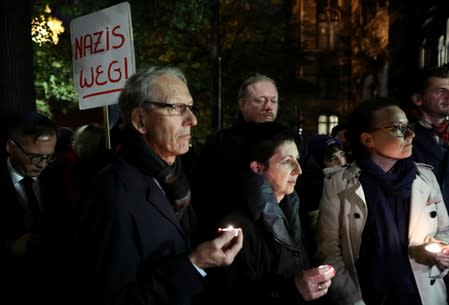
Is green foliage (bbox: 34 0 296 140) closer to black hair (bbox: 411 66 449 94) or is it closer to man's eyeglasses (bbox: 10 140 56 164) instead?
black hair (bbox: 411 66 449 94)

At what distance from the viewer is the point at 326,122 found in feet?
135

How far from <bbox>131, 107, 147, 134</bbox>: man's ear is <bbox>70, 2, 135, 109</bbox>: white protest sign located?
2.11 metres

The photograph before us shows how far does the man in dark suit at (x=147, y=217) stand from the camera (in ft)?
6.15

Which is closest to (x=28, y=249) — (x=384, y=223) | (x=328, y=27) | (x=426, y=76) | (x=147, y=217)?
(x=147, y=217)

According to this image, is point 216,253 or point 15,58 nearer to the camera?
point 216,253

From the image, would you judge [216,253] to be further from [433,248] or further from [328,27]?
[328,27]

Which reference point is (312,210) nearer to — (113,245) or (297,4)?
(113,245)

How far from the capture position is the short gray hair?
224 centimetres

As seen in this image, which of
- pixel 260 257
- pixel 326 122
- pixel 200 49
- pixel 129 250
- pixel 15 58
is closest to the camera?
pixel 129 250

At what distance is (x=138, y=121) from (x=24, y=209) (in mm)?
1486

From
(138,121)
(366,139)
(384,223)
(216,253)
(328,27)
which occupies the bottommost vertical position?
(384,223)

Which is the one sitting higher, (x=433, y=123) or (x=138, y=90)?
(x=138, y=90)

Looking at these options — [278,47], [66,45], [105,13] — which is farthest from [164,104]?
[278,47]

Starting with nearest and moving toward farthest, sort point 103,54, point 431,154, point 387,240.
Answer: point 387,240 → point 431,154 → point 103,54
